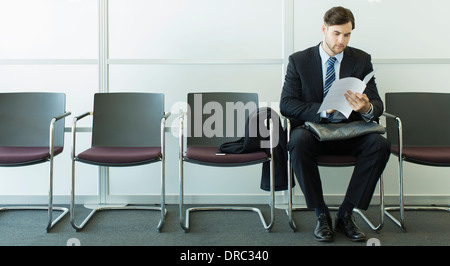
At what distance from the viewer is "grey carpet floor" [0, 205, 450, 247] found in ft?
8.19

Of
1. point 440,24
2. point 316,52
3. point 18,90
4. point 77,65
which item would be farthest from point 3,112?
point 440,24

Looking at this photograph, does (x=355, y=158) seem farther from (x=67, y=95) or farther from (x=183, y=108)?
(x=67, y=95)

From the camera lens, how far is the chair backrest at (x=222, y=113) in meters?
3.05

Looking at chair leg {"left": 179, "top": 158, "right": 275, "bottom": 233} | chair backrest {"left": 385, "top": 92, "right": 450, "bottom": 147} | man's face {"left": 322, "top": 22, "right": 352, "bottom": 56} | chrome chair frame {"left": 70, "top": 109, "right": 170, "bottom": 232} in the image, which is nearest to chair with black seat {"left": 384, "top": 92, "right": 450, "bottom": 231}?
chair backrest {"left": 385, "top": 92, "right": 450, "bottom": 147}

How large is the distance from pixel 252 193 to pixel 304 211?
44cm

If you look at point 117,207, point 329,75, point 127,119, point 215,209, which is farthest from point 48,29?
point 329,75

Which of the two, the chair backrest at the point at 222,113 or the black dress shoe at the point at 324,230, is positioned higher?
the chair backrest at the point at 222,113

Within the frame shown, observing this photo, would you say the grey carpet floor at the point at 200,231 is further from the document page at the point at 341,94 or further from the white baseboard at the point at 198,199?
the document page at the point at 341,94

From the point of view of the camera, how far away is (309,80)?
2.75m

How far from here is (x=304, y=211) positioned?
3.10 m

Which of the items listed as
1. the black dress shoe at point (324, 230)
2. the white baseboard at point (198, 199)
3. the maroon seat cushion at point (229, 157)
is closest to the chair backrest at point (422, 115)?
the white baseboard at point (198, 199)

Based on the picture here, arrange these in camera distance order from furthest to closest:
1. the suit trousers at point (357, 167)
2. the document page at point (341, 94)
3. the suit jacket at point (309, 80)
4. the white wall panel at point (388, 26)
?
the white wall panel at point (388, 26), the suit jacket at point (309, 80), the suit trousers at point (357, 167), the document page at point (341, 94)

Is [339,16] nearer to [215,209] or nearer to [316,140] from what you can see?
[316,140]

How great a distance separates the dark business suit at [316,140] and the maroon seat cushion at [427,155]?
0.26m
